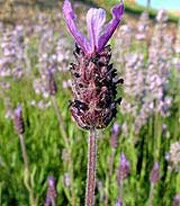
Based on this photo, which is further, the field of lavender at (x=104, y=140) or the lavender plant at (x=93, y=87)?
the field of lavender at (x=104, y=140)

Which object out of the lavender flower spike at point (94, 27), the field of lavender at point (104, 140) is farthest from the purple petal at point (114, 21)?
the field of lavender at point (104, 140)

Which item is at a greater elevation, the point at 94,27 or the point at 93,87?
the point at 94,27

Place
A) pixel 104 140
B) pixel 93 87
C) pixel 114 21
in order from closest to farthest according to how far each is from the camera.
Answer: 1. pixel 114 21
2. pixel 93 87
3. pixel 104 140

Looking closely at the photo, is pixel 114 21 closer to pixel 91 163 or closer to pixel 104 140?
pixel 91 163

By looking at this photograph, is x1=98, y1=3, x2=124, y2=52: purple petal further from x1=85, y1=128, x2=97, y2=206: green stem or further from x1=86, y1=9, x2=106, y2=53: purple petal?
x1=85, y1=128, x2=97, y2=206: green stem

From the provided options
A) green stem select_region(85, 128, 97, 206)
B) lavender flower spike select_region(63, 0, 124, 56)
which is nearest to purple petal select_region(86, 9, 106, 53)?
lavender flower spike select_region(63, 0, 124, 56)

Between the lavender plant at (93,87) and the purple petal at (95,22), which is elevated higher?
the purple petal at (95,22)

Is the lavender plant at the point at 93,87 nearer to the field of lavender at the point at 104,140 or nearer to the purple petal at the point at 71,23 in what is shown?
the purple petal at the point at 71,23

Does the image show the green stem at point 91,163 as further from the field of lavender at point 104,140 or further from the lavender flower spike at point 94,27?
the field of lavender at point 104,140

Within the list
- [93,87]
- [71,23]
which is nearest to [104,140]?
[93,87]
